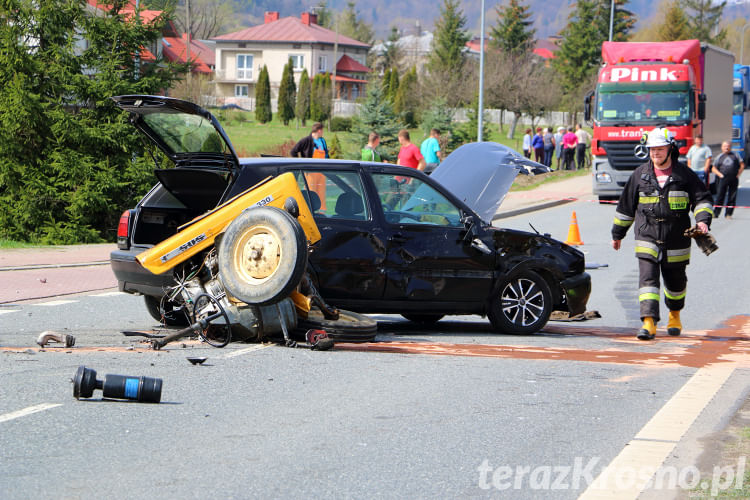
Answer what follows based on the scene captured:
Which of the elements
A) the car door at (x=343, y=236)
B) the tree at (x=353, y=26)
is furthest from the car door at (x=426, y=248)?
the tree at (x=353, y=26)

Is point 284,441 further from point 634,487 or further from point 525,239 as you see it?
point 525,239

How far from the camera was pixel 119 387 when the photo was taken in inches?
260

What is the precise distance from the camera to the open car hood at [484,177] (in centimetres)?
1171

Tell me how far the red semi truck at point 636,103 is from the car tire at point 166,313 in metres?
18.1

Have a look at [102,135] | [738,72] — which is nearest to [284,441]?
[102,135]

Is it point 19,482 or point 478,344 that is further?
point 478,344

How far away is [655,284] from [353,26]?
16186 centimetres

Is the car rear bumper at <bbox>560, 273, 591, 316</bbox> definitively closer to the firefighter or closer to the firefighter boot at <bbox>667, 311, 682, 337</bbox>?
the firefighter

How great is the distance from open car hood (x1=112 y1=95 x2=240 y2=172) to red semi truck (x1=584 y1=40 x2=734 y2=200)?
18.2 meters

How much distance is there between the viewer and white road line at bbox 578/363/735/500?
5176 millimetres

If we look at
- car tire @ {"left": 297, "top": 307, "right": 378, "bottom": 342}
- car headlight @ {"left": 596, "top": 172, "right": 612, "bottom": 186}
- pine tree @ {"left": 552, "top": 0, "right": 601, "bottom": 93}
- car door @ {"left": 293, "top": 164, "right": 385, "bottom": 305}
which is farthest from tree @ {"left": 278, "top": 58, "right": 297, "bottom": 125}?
car tire @ {"left": 297, "top": 307, "right": 378, "bottom": 342}

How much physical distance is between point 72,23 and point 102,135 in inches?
79.6

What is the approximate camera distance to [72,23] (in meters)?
18.4

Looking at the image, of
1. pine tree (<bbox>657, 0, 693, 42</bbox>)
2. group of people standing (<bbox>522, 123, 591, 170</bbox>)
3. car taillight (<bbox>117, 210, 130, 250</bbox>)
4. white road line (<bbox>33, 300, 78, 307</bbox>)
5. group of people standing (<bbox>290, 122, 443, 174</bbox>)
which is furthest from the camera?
pine tree (<bbox>657, 0, 693, 42</bbox>)
